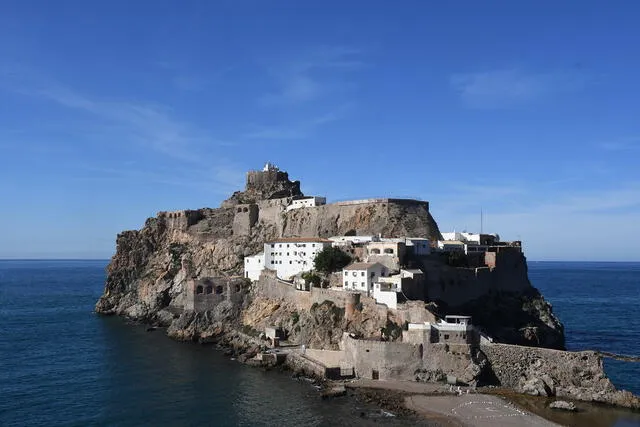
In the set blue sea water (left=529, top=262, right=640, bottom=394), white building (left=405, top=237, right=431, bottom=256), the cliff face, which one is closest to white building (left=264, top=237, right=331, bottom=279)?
the cliff face

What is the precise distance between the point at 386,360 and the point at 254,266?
1267 inches

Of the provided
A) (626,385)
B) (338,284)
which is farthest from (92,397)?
(626,385)

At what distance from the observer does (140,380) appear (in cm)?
5409

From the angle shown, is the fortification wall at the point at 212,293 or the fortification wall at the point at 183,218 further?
the fortification wall at the point at 183,218

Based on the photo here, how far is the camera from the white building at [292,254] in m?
71.9

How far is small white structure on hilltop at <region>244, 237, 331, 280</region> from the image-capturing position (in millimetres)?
72000

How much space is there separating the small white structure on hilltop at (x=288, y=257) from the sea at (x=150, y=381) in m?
13.2

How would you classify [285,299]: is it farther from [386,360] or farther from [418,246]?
[386,360]

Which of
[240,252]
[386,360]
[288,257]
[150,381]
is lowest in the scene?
[150,381]

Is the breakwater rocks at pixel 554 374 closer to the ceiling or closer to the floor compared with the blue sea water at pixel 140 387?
closer to the ceiling

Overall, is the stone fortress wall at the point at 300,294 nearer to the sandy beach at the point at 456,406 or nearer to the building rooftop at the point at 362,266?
the building rooftop at the point at 362,266

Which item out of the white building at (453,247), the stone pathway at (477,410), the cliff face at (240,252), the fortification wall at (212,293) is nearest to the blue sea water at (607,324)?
the cliff face at (240,252)

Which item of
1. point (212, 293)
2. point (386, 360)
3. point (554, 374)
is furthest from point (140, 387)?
point (554, 374)

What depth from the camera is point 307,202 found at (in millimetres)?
89188
